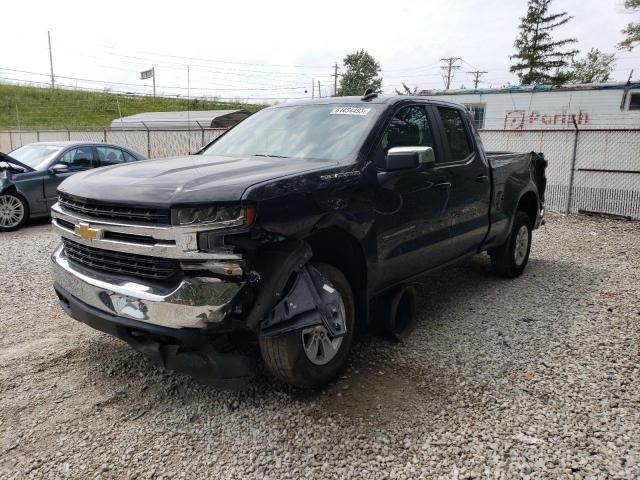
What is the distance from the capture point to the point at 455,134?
4.65 m

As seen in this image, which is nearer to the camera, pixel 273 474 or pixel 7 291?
pixel 273 474

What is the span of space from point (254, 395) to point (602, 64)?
58.2 m

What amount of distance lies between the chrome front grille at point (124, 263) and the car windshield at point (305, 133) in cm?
138

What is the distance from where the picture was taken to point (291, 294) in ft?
9.30

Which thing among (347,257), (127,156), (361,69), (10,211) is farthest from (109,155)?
(361,69)

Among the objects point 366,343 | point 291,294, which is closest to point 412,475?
point 291,294

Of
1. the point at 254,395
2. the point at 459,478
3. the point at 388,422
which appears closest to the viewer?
the point at 459,478

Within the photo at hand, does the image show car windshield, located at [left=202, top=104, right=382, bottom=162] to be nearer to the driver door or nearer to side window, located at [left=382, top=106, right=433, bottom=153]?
side window, located at [left=382, top=106, right=433, bottom=153]

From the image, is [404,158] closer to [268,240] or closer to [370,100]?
[370,100]

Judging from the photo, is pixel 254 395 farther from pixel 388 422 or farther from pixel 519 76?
pixel 519 76

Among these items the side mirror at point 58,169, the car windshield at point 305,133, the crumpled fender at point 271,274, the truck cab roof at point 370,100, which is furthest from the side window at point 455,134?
the side mirror at point 58,169

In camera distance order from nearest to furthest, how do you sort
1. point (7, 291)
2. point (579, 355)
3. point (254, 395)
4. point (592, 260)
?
1. point (254, 395)
2. point (579, 355)
3. point (7, 291)
4. point (592, 260)

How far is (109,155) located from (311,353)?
8497 millimetres

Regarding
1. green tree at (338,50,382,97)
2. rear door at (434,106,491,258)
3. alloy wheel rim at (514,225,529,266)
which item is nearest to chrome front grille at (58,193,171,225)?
rear door at (434,106,491,258)
